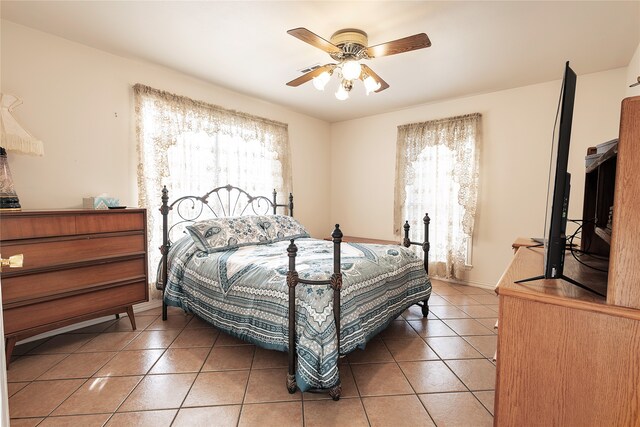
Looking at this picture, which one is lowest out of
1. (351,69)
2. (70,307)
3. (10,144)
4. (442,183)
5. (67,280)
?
(70,307)

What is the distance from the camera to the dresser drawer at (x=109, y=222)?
2.32 metres

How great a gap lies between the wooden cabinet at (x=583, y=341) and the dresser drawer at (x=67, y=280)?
2.77 m

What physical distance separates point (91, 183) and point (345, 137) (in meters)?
3.71

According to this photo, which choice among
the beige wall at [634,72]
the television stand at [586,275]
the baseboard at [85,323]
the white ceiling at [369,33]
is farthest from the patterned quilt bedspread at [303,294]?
the beige wall at [634,72]

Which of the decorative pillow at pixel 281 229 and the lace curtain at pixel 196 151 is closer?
the lace curtain at pixel 196 151

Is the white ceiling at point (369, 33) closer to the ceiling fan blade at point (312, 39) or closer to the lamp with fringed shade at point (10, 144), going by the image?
the ceiling fan blade at point (312, 39)

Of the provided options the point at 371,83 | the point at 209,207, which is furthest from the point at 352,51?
the point at 209,207

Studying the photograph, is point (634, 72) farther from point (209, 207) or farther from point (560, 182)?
point (209, 207)

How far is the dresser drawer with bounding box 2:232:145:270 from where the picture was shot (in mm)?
2037

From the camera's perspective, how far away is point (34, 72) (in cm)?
245

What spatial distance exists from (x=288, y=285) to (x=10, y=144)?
2237 mm

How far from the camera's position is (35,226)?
6.82 feet

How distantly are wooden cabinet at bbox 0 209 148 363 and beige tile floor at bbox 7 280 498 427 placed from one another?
0.33 metres

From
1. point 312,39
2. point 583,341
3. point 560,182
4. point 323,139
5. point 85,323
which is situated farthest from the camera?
point 323,139
